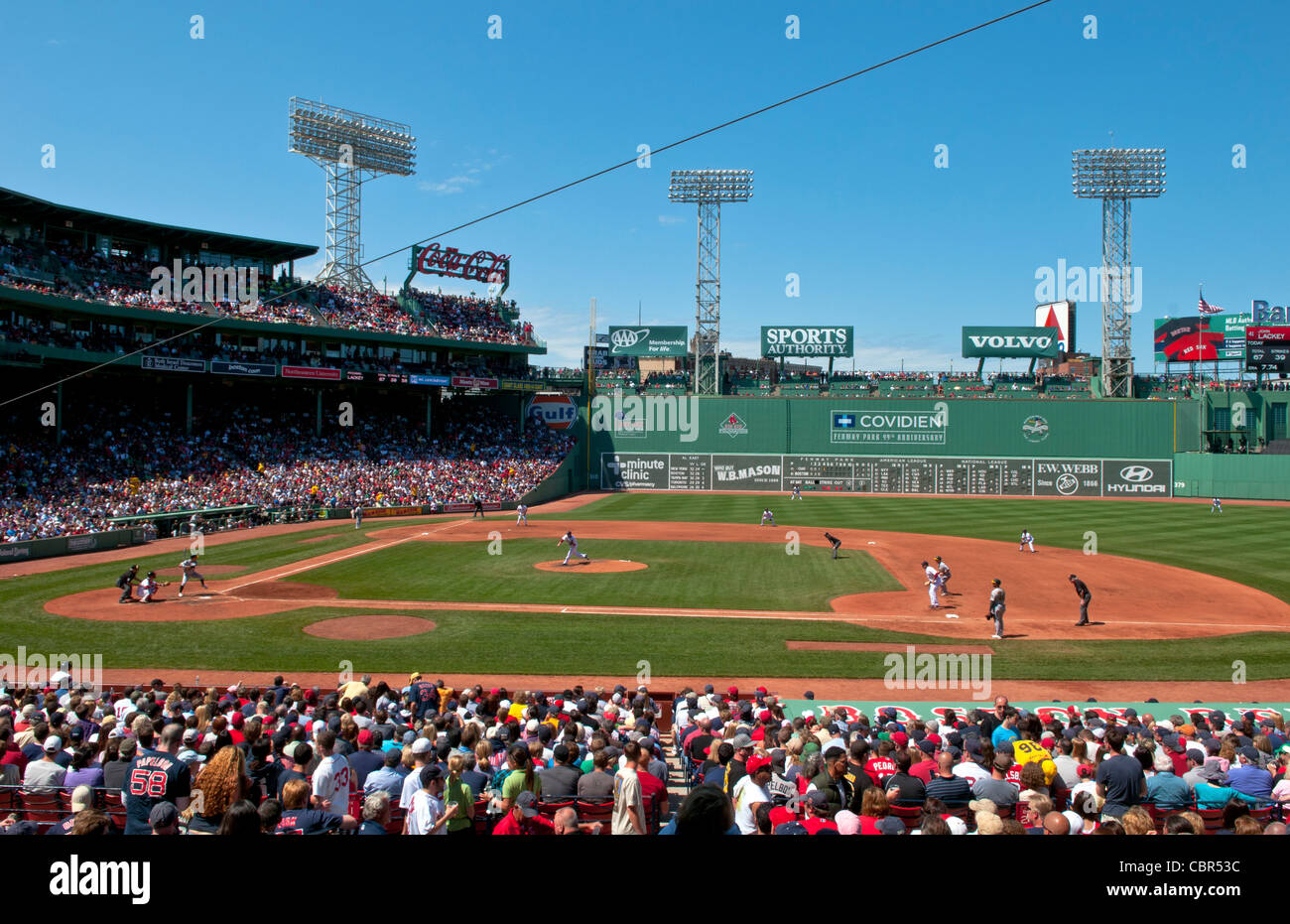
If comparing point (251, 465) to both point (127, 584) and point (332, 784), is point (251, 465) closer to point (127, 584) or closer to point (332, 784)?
point (127, 584)

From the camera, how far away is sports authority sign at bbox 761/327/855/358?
72125mm

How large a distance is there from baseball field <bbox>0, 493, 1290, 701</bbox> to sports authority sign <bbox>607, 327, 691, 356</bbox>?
112ft

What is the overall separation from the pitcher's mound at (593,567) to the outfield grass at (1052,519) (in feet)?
52.6

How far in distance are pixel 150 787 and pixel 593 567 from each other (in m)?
23.8

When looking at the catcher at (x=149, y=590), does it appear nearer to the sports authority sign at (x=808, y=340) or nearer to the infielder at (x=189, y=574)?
the infielder at (x=189, y=574)

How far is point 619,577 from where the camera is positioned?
93.5ft

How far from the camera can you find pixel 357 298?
62.8 m

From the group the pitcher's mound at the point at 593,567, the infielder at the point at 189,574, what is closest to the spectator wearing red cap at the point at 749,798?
the pitcher's mound at the point at 593,567

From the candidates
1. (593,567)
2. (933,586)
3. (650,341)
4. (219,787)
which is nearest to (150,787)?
(219,787)

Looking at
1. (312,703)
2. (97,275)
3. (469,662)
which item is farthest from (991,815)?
(97,275)

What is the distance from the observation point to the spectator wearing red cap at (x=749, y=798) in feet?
21.5
